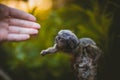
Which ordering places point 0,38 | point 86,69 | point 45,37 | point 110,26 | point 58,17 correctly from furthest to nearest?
point 58,17 → point 45,37 → point 110,26 → point 0,38 → point 86,69

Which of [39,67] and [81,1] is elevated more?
[81,1]

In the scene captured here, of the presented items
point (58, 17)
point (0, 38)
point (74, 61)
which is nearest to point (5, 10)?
point (0, 38)

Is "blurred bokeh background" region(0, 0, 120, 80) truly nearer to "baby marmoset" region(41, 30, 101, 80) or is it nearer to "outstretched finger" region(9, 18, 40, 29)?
"outstretched finger" region(9, 18, 40, 29)

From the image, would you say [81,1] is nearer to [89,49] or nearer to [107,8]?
[107,8]

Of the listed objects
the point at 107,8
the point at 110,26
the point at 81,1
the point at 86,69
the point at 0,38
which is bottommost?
the point at 86,69

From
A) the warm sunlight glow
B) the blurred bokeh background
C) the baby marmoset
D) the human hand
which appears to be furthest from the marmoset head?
the warm sunlight glow

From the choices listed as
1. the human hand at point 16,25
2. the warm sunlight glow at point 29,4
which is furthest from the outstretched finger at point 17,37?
the warm sunlight glow at point 29,4

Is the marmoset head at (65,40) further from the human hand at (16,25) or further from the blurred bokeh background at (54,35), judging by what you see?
the blurred bokeh background at (54,35)

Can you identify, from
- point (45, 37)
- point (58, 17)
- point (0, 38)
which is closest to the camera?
point (0, 38)
